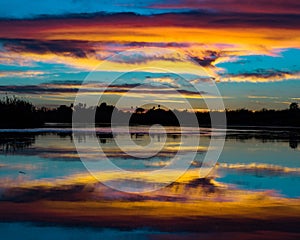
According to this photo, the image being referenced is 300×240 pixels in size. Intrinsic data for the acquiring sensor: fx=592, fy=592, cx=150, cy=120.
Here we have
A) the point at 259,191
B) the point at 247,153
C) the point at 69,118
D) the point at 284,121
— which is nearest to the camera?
the point at 259,191

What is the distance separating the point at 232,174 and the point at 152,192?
4.34m

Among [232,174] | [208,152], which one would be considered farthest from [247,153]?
[232,174]

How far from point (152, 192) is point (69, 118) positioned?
89.6m

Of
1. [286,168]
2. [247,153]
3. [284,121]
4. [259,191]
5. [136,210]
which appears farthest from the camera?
[284,121]

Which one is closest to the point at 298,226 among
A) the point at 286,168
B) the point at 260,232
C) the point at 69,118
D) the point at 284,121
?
the point at 260,232

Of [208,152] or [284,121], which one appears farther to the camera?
[284,121]

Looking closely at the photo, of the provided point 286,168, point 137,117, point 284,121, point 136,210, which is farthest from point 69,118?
point 136,210

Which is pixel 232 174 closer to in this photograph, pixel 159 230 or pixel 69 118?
pixel 159 230

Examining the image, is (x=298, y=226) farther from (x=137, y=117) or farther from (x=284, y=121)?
(x=137, y=117)

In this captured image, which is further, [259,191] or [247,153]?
[247,153]

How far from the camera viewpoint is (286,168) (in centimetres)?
1859

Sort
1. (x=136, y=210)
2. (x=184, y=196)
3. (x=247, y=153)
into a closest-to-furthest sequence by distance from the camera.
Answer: (x=136, y=210) < (x=184, y=196) < (x=247, y=153)

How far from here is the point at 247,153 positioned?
2411 centimetres

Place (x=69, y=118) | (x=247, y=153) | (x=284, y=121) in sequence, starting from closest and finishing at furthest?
(x=247, y=153)
(x=284, y=121)
(x=69, y=118)
